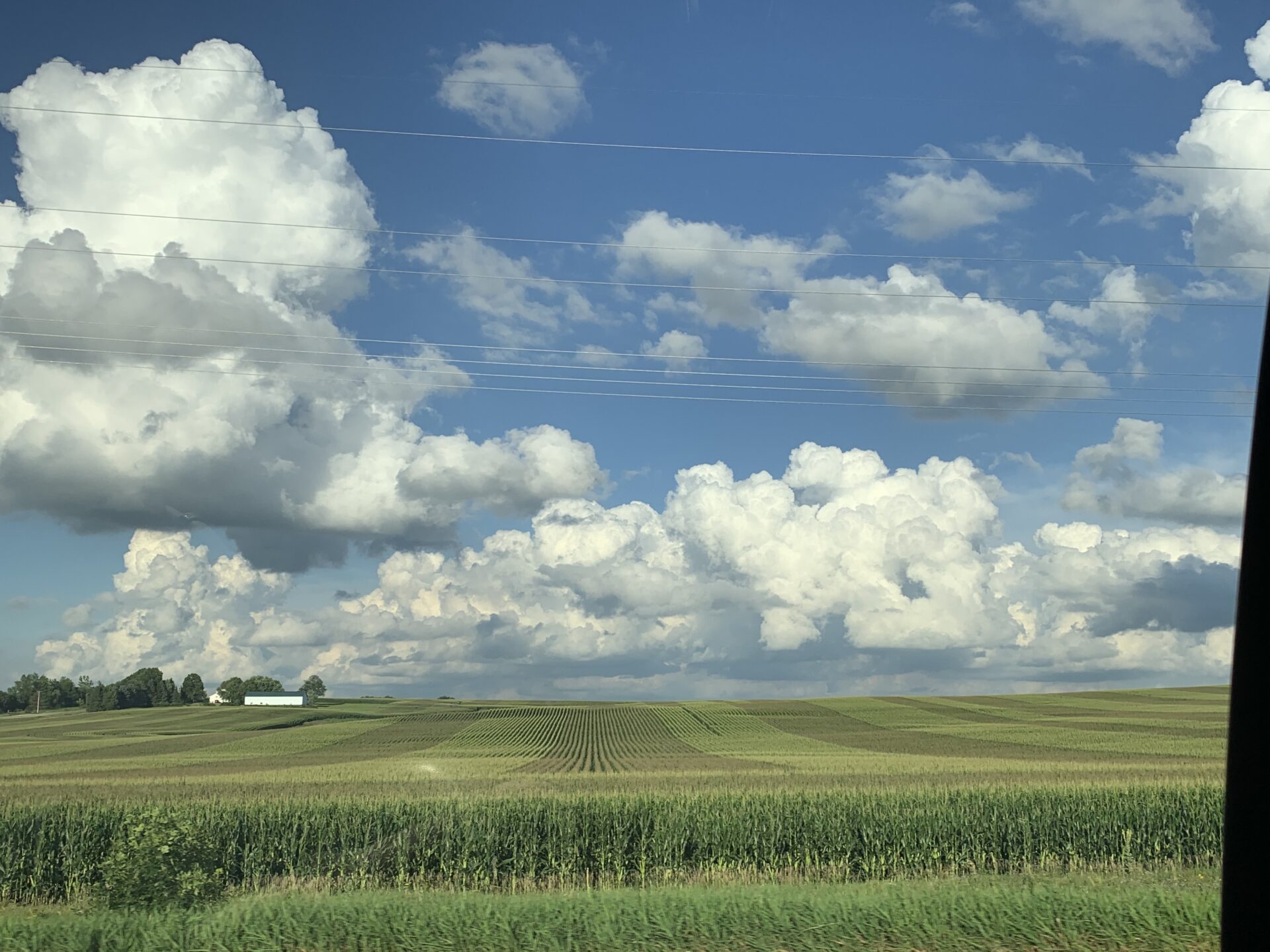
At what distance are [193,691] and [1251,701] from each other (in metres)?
208

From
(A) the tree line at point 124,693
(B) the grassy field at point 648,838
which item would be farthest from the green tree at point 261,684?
(B) the grassy field at point 648,838

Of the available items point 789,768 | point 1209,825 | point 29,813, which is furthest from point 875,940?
point 789,768

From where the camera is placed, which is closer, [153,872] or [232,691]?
[153,872]

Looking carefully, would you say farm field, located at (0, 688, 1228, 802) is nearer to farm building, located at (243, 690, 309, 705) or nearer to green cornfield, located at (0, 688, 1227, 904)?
green cornfield, located at (0, 688, 1227, 904)

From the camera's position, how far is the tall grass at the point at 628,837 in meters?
24.0

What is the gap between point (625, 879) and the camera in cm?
2469

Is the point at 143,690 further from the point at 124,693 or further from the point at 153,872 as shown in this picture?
the point at 153,872

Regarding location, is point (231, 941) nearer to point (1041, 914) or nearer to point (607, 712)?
point (1041, 914)

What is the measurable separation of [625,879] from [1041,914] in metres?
13.1

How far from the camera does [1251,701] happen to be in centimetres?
473

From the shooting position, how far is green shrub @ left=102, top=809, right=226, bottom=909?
15.5m

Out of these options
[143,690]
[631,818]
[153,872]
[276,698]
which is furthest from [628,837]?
[143,690]

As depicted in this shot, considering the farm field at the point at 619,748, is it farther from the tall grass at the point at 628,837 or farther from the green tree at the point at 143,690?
the green tree at the point at 143,690

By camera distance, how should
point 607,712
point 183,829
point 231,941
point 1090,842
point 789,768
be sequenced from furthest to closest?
point 607,712 < point 789,768 < point 1090,842 < point 183,829 < point 231,941
